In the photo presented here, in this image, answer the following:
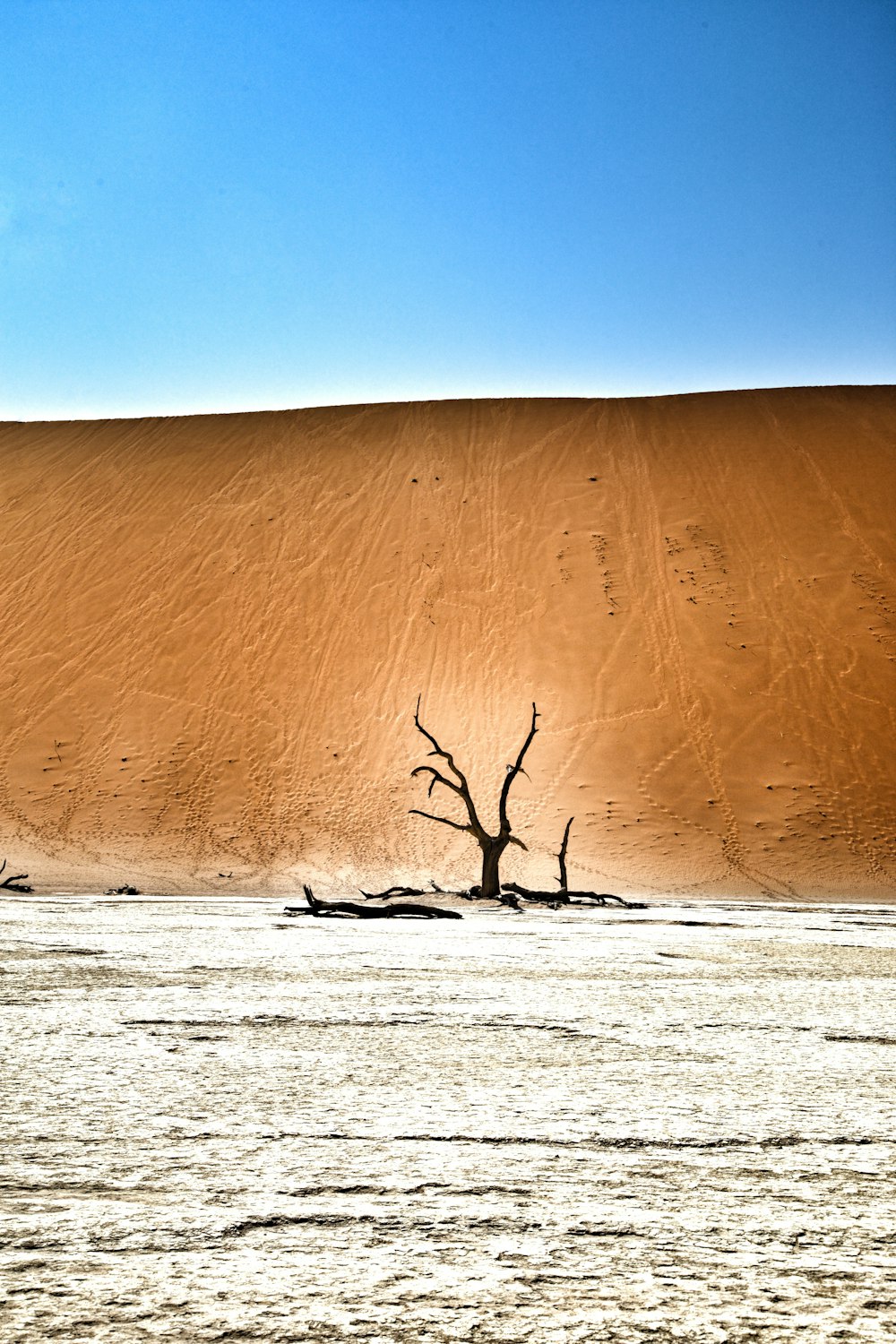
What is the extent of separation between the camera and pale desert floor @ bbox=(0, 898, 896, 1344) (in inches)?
58.8

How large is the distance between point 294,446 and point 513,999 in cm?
3347

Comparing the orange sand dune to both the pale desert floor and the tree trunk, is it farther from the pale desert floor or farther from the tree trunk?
the pale desert floor

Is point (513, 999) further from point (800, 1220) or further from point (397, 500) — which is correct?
point (397, 500)

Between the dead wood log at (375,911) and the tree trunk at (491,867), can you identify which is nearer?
the dead wood log at (375,911)

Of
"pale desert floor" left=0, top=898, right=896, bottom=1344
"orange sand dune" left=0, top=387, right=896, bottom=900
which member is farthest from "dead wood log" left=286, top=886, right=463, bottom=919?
"orange sand dune" left=0, top=387, right=896, bottom=900

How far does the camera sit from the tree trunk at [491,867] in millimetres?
14445

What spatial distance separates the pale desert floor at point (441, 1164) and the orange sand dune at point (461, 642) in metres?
15.4

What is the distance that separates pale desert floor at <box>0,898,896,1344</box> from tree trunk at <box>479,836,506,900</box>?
9612mm

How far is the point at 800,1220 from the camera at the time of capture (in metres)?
1.88

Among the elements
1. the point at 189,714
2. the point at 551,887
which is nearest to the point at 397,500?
the point at 189,714

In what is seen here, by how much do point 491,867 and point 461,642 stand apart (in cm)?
1358

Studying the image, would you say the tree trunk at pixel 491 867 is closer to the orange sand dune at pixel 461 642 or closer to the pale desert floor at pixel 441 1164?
the orange sand dune at pixel 461 642

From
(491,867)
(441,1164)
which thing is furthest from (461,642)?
(441,1164)

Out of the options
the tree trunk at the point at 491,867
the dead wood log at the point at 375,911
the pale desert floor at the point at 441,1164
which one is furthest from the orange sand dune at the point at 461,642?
the pale desert floor at the point at 441,1164
